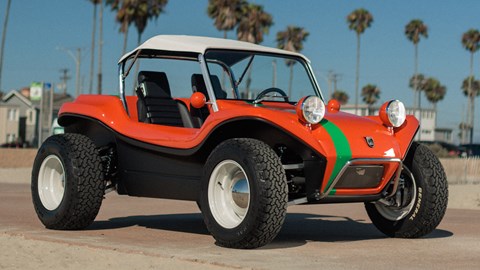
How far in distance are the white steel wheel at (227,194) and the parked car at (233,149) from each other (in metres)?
0.01

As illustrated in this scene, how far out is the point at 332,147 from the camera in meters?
8.31

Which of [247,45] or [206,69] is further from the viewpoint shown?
[247,45]

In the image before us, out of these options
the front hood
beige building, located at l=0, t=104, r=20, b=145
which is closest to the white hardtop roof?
the front hood

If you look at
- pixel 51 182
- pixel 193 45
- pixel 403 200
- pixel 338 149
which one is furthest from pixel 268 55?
pixel 51 182

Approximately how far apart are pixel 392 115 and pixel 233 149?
1.75m

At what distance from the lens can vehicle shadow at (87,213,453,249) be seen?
31.6 ft

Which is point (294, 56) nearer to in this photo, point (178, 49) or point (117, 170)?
point (178, 49)

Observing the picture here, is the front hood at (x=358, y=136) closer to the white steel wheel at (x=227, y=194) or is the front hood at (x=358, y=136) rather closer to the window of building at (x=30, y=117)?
the white steel wheel at (x=227, y=194)

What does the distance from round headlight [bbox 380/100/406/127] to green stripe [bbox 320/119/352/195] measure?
Result: 0.81 metres

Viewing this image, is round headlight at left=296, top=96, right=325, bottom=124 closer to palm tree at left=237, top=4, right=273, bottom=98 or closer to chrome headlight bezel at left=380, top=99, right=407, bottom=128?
chrome headlight bezel at left=380, top=99, right=407, bottom=128

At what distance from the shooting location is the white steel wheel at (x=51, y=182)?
34.6 ft

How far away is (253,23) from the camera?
7225 centimetres

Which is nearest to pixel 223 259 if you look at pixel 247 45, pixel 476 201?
pixel 247 45

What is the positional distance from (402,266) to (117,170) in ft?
13.1
